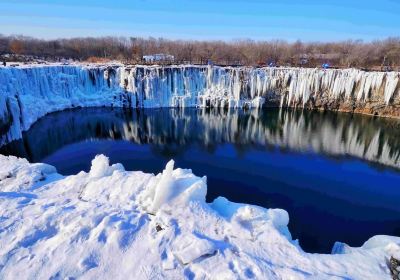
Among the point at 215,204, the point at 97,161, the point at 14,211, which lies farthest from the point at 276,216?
the point at 14,211

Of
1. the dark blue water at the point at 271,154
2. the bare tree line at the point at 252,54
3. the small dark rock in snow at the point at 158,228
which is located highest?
the bare tree line at the point at 252,54

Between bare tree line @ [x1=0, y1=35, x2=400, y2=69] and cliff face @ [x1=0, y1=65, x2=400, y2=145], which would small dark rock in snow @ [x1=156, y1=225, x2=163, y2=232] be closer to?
cliff face @ [x1=0, y1=65, x2=400, y2=145]

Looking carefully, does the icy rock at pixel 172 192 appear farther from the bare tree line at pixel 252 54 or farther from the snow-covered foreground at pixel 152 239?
the bare tree line at pixel 252 54

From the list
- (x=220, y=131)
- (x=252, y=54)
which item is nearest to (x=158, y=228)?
(x=220, y=131)

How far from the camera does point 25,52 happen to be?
180 ft

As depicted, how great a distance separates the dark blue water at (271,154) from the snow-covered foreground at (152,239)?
3675 mm

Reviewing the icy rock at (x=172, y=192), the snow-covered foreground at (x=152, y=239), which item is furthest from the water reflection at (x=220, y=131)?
the snow-covered foreground at (x=152, y=239)

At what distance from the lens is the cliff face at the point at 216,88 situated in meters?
31.1

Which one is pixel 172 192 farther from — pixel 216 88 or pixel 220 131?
pixel 216 88

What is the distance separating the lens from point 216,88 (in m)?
35.2

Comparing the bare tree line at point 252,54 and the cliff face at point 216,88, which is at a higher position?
the bare tree line at point 252,54

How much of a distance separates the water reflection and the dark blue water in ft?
0.25

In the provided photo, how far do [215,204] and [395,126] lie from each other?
86.4ft

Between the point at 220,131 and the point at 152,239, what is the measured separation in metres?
18.3
